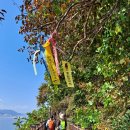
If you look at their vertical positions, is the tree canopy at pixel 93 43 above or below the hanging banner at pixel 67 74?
above

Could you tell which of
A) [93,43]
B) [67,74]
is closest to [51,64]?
[67,74]

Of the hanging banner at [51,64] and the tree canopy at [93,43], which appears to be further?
the tree canopy at [93,43]

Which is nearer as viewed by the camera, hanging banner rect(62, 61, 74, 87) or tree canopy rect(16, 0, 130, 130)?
hanging banner rect(62, 61, 74, 87)

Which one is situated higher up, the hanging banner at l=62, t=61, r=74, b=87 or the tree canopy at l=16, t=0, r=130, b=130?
the tree canopy at l=16, t=0, r=130, b=130

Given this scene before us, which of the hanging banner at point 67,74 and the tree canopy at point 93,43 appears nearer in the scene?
the hanging banner at point 67,74

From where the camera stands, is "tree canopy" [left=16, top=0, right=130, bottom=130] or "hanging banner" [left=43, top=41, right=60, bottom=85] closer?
"hanging banner" [left=43, top=41, right=60, bottom=85]

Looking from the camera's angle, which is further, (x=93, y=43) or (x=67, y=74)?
(x=93, y=43)

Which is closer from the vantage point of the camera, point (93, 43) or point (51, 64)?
point (51, 64)

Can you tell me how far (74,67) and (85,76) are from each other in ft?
2.55

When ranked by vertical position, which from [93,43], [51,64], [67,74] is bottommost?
[67,74]

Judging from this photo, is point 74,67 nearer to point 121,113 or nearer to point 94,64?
point 94,64

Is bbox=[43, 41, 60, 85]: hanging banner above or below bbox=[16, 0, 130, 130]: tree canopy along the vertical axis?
below

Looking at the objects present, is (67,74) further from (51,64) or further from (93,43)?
(93,43)

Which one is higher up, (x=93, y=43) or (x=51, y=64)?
(x=93, y=43)
